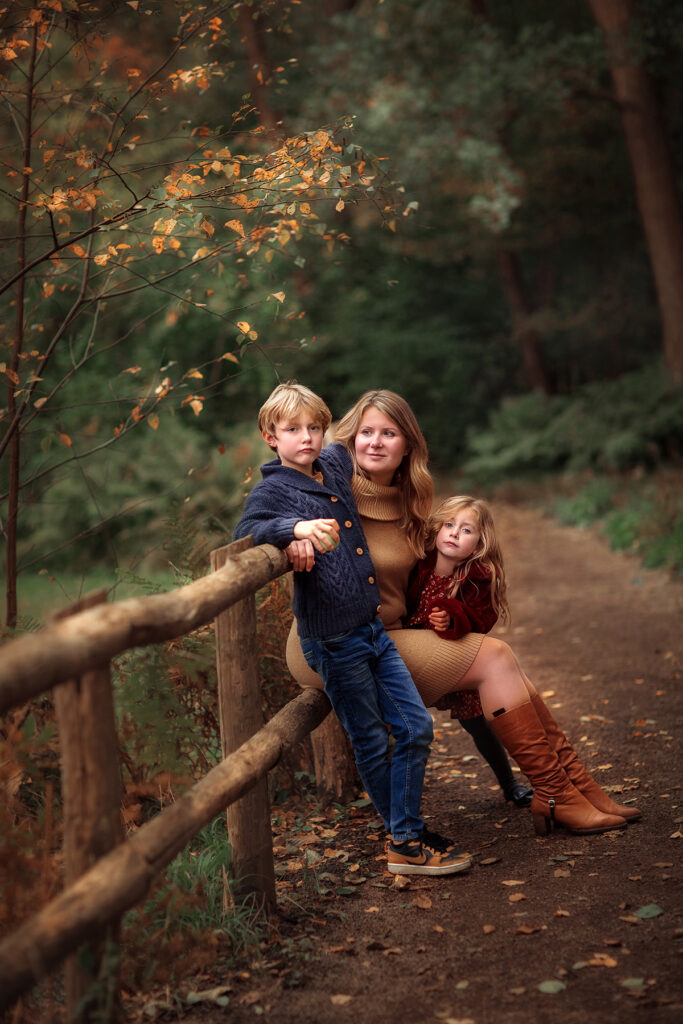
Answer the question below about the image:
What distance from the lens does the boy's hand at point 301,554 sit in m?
3.24

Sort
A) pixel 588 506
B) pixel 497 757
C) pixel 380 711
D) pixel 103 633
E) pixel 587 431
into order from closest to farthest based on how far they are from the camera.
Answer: pixel 103 633
pixel 380 711
pixel 497 757
pixel 588 506
pixel 587 431

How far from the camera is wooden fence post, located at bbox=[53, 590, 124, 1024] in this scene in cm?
229

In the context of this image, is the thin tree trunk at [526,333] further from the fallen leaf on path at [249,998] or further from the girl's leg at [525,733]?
the fallen leaf on path at [249,998]

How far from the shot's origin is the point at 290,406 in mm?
3535

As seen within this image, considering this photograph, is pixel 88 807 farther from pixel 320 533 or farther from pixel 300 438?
pixel 300 438

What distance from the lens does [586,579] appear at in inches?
373

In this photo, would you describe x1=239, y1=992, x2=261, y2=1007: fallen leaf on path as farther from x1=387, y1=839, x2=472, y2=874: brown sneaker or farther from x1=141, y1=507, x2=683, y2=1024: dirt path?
x1=387, y1=839, x2=472, y2=874: brown sneaker

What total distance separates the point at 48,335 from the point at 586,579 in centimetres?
661

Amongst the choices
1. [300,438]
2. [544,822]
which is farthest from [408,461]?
[544,822]

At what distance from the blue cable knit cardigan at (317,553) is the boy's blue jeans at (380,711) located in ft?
0.26

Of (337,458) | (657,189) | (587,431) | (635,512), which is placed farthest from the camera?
(587,431)

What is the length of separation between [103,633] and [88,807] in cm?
48

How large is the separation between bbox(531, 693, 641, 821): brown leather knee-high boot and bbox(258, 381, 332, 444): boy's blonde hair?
1460mm

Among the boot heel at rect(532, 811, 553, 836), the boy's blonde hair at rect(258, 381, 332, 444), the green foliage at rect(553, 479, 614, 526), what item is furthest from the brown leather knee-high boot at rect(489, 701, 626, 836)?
the green foliage at rect(553, 479, 614, 526)
